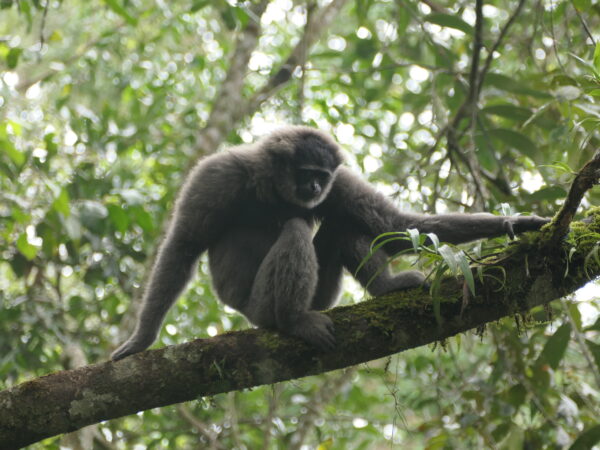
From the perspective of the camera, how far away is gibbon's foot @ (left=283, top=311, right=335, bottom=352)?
412 centimetres

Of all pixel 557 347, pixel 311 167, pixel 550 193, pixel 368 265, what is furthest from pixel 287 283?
pixel 550 193

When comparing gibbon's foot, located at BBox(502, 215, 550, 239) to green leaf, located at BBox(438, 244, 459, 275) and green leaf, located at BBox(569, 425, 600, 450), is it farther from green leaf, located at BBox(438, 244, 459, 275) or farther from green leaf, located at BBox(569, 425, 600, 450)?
green leaf, located at BBox(569, 425, 600, 450)

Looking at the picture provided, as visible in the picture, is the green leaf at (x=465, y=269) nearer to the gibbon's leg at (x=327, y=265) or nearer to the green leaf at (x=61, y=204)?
the gibbon's leg at (x=327, y=265)

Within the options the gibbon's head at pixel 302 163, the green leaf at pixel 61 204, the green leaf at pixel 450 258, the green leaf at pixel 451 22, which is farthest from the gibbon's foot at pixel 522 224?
the green leaf at pixel 61 204

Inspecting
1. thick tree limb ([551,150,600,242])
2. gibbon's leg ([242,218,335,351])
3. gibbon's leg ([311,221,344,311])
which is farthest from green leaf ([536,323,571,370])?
gibbon's leg ([242,218,335,351])

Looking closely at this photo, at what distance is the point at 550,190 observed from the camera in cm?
574

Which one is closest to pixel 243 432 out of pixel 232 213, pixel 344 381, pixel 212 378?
pixel 344 381

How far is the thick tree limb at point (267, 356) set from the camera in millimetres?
3951

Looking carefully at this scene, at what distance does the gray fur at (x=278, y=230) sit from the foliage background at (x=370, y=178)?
2.75ft

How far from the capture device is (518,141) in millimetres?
6512

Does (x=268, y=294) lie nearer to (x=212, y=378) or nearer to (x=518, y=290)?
(x=212, y=378)

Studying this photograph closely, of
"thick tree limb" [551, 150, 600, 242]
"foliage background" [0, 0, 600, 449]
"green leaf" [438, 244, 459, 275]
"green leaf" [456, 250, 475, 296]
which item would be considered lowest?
"foliage background" [0, 0, 600, 449]

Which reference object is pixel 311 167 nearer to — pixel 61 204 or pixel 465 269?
pixel 61 204

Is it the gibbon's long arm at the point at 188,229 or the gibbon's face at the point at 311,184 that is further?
the gibbon's face at the point at 311,184
